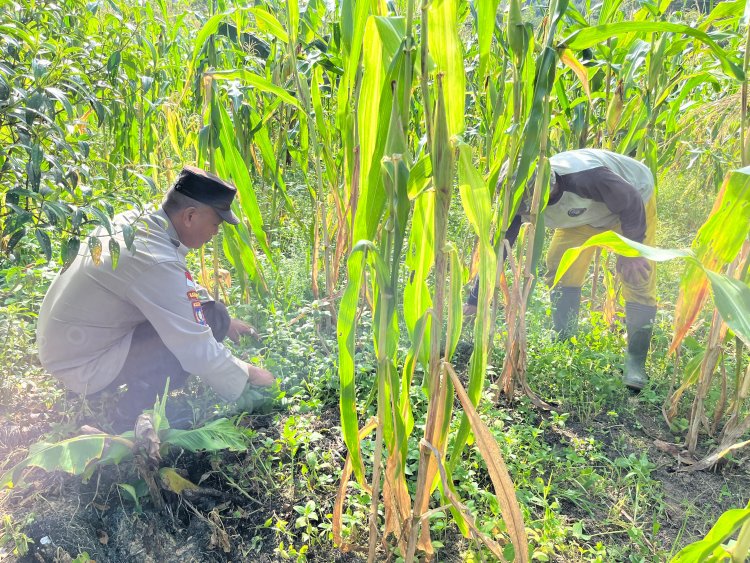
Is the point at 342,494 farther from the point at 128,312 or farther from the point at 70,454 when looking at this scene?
the point at 128,312

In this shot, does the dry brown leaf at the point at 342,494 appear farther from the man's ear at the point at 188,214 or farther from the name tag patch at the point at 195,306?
the man's ear at the point at 188,214

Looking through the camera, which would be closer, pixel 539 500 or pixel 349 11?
pixel 349 11

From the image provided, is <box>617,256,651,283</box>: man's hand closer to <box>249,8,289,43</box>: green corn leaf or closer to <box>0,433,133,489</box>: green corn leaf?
<box>249,8,289,43</box>: green corn leaf

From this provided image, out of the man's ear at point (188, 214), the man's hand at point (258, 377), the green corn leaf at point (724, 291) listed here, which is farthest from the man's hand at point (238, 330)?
the green corn leaf at point (724, 291)

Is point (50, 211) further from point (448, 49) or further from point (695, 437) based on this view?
point (695, 437)

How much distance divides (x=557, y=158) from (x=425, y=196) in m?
1.56

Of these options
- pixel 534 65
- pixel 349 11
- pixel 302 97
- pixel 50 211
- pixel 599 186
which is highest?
pixel 349 11

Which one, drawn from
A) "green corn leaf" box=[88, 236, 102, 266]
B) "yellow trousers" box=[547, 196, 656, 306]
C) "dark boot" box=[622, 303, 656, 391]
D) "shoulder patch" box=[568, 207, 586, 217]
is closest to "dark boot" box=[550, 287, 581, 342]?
"yellow trousers" box=[547, 196, 656, 306]

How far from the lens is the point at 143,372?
2.10 meters

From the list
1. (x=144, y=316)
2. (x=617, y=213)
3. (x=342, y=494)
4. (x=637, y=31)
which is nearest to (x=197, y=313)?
(x=144, y=316)

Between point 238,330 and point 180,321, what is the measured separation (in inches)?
22.8

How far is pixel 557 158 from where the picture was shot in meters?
2.45

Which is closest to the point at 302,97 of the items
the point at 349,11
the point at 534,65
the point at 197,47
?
the point at 197,47

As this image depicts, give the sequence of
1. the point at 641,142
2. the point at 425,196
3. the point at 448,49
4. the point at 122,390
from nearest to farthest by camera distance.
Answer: the point at 448,49 → the point at 425,196 → the point at 122,390 → the point at 641,142
